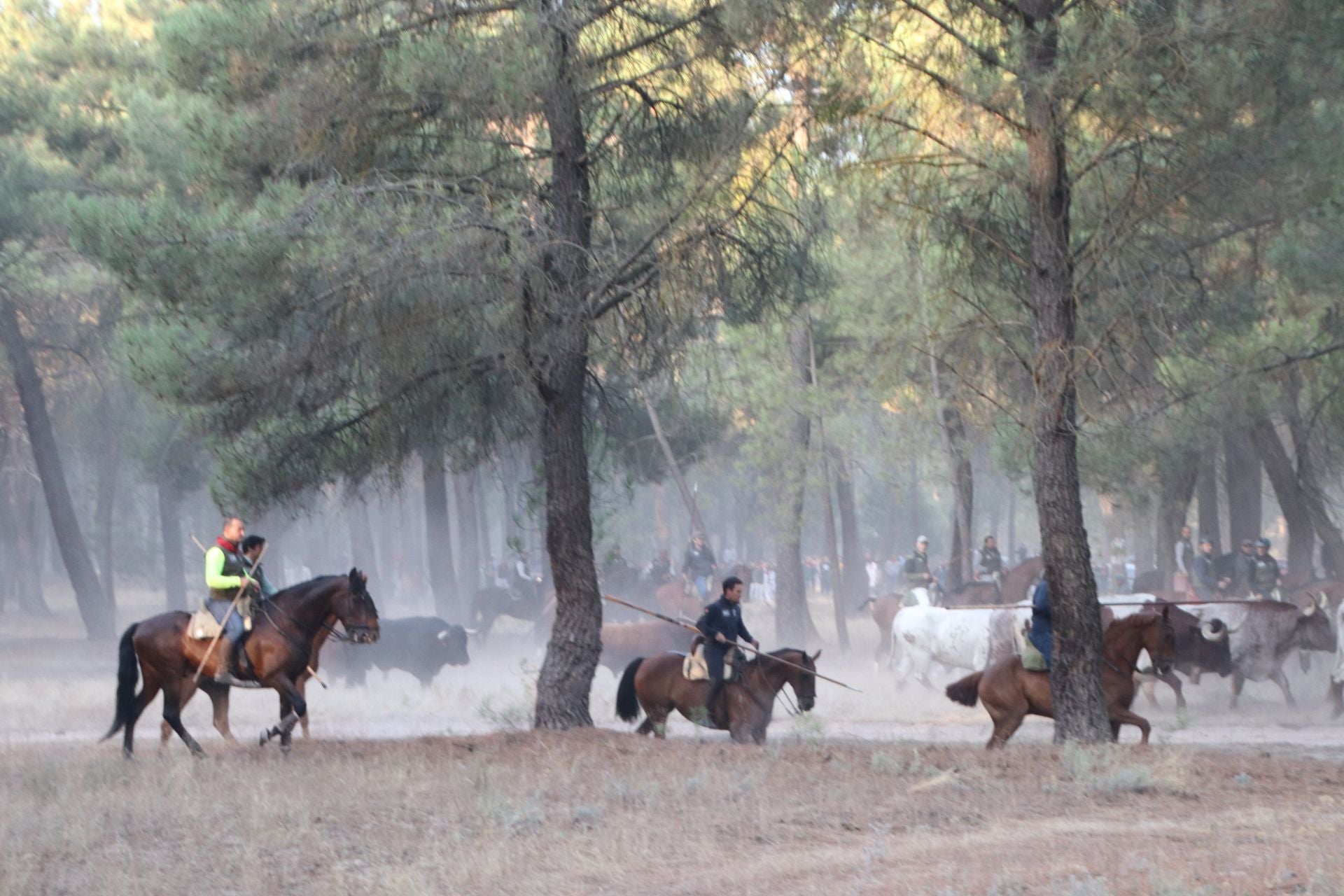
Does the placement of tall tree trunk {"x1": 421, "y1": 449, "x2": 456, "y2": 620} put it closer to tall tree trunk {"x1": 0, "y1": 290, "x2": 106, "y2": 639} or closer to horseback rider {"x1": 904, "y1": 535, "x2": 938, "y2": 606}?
tall tree trunk {"x1": 0, "y1": 290, "x2": 106, "y2": 639}

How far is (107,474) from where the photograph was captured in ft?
137

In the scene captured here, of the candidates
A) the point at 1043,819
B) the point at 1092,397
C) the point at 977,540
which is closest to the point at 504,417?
the point at 1092,397

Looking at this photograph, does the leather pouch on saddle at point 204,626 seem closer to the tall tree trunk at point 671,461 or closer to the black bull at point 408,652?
the tall tree trunk at point 671,461

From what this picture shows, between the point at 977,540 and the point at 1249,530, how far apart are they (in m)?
41.5

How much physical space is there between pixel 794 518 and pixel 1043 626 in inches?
638

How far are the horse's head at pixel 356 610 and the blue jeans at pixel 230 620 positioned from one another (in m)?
0.89

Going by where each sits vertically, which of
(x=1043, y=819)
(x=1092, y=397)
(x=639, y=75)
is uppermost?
(x=639, y=75)

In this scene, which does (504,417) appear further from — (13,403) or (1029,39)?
(13,403)

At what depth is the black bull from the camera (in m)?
24.5

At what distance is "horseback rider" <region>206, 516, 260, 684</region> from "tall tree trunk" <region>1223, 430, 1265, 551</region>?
2031cm

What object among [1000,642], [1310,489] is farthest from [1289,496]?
[1000,642]

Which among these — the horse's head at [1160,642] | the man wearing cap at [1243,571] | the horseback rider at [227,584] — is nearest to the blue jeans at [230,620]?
the horseback rider at [227,584]

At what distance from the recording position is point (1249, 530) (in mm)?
27312

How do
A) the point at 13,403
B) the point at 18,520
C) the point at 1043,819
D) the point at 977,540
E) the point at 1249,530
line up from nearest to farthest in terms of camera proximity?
the point at 1043,819 < the point at 1249,530 < the point at 13,403 < the point at 18,520 < the point at 977,540
